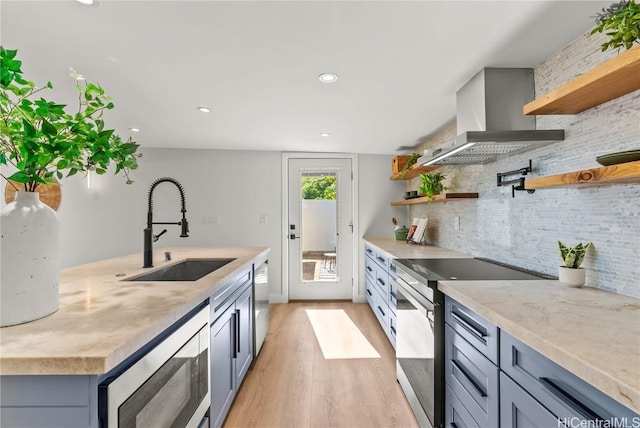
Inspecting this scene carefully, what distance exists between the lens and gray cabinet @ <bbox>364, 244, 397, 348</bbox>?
261cm

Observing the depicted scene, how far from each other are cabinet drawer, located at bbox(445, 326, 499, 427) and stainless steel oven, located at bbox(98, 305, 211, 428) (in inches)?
45.6

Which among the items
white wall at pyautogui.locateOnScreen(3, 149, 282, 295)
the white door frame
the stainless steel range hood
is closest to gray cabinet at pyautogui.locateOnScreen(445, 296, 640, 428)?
the stainless steel range hood

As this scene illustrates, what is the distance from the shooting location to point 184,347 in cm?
111

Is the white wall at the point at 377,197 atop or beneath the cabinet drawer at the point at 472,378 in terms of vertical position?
atop

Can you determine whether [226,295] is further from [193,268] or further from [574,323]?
[574,323]

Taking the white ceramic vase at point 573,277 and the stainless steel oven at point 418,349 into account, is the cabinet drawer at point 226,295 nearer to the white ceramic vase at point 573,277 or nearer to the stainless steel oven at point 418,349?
the stainless steel oven at point 418,349

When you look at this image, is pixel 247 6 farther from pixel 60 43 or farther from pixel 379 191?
pixel 379 191

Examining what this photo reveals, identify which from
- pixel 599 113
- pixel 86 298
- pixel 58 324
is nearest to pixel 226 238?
pixel 86 298

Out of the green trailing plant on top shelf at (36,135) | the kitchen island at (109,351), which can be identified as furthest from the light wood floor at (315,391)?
the green trailing plant on top shelf at (36,135)

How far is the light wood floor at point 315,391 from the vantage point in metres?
1.81

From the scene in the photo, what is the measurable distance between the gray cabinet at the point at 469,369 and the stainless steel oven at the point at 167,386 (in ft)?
3.80

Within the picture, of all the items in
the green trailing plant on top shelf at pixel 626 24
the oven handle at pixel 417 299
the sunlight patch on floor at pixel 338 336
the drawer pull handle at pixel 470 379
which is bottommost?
the sunlight patch on floor at pixel 338 336

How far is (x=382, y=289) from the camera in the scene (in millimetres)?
2971

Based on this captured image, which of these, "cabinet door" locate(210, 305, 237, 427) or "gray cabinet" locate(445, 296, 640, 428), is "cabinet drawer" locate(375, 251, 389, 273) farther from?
"cabinet door" locate(210, 305, 237, 427)
